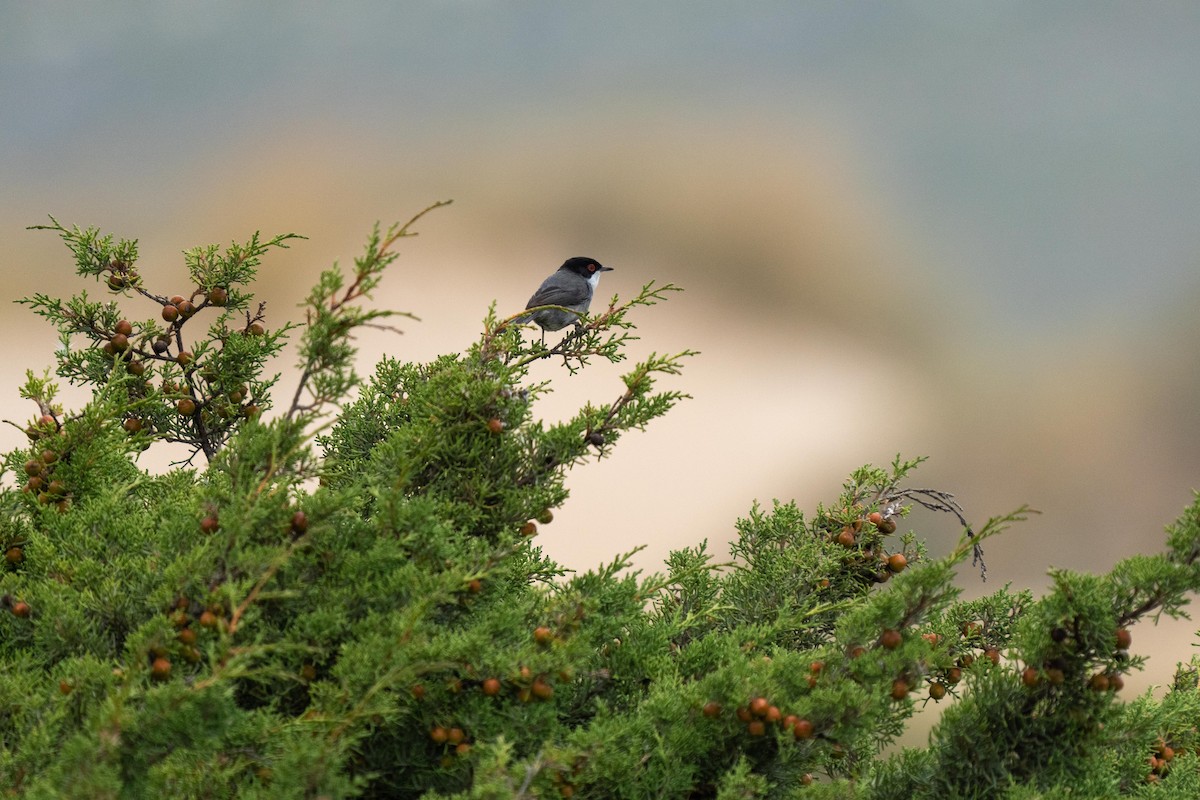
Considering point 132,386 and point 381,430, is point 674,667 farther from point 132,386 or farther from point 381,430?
point 132,386

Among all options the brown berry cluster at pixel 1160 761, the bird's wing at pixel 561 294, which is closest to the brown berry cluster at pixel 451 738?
the brown berry cluster at pixel 1160 761

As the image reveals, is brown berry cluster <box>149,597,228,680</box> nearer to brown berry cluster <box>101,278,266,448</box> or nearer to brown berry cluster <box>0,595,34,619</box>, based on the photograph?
brown berry cluster <box>0,595,34,619</box>

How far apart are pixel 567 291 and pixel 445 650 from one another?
494 cm

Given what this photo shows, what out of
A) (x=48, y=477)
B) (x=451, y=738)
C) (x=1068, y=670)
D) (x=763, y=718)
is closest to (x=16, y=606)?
(x=48, y=477)

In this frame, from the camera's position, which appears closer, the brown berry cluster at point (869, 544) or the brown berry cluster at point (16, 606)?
the brown berry cluster at point (16, 606)

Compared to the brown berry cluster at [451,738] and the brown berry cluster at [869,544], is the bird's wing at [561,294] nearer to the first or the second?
the brown berry cluster at [869,544]

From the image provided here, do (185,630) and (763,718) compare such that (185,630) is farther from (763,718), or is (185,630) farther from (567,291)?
(567,291)

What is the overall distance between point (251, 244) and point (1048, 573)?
2.71m

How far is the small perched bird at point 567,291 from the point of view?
676cm

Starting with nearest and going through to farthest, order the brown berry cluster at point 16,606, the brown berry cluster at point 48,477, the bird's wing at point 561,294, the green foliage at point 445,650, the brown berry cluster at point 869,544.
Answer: the green foliage at point 445,650, the brown berry cluster at point 16,606, the brown berry cluster at point 48,477, the brown berry cluster at point 869,544, the bird's wing at point 561,294

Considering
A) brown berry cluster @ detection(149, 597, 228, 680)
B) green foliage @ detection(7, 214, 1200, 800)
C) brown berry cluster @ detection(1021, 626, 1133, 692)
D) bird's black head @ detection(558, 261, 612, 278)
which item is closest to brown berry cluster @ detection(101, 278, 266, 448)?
green foliage @ detection(7, 214, 1200, 800)

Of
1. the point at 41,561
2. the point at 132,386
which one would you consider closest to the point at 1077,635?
the point at 41,561

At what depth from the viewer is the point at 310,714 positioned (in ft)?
6.62

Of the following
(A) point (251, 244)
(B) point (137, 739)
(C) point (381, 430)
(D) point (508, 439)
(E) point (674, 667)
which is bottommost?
(B) point (137, 739)
